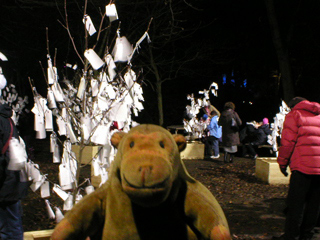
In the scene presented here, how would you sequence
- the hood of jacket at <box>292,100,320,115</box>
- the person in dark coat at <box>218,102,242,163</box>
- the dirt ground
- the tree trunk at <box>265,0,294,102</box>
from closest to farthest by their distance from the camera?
the hood of jacket at <box>292,100,320,115</box>, the dirt ground, the person in dark coat at <box>218,102,242,163</box>, the tree trunk at <box>265,0,294,102</box>

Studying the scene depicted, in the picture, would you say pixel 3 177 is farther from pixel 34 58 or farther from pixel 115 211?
pixel 34 58

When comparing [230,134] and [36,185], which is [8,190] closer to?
[36,185]

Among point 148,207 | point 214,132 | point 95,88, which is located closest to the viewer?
point 148,207

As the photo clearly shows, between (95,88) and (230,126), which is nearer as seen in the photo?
(95,88)

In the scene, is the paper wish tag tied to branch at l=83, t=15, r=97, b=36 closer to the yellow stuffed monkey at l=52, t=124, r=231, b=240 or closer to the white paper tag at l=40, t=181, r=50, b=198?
the white paper tag at l=40, t=181, r=50, b=198

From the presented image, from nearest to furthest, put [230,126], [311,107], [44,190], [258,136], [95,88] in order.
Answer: [44,190] < [95,88] < [311,107] < [230,126] < [258,136]

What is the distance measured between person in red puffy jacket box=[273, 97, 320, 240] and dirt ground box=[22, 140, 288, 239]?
Result: 0.78 metres

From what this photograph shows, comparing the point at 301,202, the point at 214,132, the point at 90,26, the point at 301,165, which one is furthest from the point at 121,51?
the point at 214,132

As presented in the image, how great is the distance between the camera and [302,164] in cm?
398

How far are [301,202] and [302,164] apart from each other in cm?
42

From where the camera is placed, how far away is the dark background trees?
1291 cm

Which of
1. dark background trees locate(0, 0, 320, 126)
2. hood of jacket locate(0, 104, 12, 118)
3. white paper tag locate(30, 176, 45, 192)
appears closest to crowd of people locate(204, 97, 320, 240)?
white paper tag locate(30, 176, 45, 192)

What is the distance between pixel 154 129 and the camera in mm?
1816

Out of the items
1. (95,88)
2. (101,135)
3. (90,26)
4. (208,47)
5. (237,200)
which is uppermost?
(208,47)
